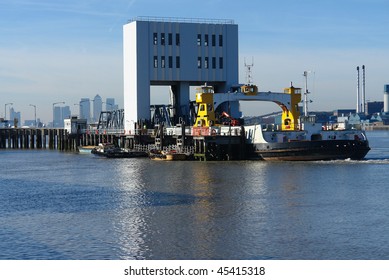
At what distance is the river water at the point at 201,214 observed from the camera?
31609mm

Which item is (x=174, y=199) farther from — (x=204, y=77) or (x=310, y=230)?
(x=204, y=77)

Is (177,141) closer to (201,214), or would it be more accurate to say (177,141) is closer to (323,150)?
(323,150)

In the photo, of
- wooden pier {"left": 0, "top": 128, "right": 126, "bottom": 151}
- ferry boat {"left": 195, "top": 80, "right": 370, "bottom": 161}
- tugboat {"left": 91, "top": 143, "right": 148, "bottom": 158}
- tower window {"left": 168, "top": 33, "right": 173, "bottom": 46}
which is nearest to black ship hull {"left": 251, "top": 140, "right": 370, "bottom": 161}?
ferry boat {"left": 195, "top": 80, "right": 370, "bottom": 161}

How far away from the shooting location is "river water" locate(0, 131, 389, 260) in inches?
1244

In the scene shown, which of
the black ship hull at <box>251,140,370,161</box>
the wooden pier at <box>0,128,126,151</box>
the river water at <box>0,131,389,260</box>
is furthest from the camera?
the wooden pier at <box>0,128,126,151</box>

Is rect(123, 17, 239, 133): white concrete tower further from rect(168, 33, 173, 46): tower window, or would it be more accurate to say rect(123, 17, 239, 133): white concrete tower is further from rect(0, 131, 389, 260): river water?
rect(0, 131, 389, 260): river water

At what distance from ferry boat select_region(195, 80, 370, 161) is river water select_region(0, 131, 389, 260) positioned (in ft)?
17.2

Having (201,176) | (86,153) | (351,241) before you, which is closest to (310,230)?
(351,241)

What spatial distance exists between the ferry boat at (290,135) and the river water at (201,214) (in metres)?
5.26

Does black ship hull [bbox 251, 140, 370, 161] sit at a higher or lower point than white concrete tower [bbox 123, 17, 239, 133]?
lower

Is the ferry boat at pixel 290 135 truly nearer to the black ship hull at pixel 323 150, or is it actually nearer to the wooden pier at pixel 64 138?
the black ship hull at pixel 323 150

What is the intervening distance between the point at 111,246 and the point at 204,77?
2575 inches

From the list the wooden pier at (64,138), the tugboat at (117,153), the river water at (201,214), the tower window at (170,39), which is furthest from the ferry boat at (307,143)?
the wooden pier at (64,138)

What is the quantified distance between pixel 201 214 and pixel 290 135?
36.6m
